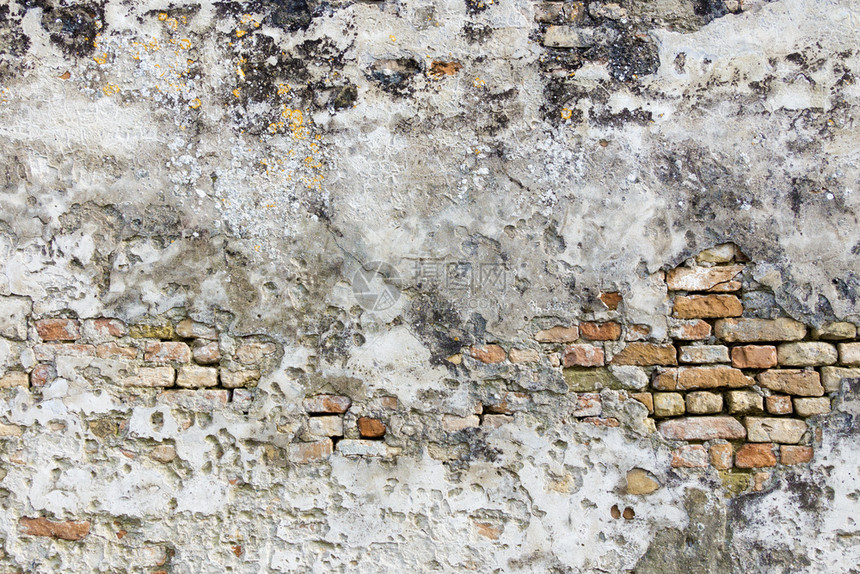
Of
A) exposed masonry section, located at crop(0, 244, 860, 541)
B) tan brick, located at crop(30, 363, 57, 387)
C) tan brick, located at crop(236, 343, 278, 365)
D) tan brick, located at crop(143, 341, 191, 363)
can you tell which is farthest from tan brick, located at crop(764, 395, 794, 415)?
tan brick, located at crop(30, 363, 57, 387)

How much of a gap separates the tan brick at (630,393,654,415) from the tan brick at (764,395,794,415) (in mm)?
377

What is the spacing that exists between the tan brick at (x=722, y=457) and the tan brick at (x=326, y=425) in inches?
47.6

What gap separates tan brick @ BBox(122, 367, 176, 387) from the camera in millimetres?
1802

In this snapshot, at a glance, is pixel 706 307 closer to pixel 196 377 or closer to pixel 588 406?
pixel 588 406

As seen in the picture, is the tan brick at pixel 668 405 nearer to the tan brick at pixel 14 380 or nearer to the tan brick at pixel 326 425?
the tan brick at pixel 326 425

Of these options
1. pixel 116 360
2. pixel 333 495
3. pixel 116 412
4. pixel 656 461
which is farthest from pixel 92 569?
pixel 656 461

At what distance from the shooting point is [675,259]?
1.76m

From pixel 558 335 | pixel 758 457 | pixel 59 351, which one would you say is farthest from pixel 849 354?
pixel 59 351

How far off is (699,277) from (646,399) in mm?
430

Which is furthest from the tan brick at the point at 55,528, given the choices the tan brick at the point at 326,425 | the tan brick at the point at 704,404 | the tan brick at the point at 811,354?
the tan brick at the point at 811,354

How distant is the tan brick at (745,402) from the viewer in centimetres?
176

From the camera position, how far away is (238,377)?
5.90 feet

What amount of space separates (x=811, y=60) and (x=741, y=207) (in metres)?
0.51

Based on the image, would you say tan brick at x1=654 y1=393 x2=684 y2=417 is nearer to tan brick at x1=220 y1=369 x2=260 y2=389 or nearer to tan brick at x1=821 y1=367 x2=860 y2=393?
tan brick at x1=821 y1=367 x2=860 y2=393
